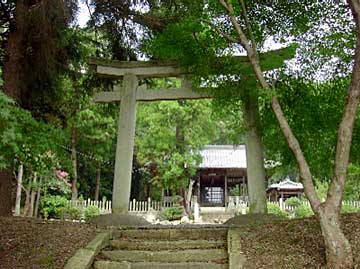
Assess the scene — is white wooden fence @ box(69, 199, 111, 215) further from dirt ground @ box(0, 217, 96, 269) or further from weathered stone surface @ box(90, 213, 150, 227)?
dirt ground @ box(0, 217, 96, 269)

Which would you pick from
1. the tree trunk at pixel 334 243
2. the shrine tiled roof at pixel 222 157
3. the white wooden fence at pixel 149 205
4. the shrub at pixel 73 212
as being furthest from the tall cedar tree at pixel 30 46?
the shrine tiled roof at pixel 222 157

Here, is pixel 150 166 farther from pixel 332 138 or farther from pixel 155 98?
pixel 332 138

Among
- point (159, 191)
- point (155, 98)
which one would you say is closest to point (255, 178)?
point (155, 98)

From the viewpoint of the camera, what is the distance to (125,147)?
7395 millimetres

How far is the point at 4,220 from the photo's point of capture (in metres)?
5.82

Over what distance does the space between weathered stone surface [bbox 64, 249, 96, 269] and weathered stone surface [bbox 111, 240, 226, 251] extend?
624 mm

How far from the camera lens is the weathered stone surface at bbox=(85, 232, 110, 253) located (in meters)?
4.71

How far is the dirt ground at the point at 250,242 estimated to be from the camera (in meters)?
4.12

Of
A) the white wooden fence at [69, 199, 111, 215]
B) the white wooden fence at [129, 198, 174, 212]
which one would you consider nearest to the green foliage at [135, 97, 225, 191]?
the white wooden fence at [129, 198, 174, 212]

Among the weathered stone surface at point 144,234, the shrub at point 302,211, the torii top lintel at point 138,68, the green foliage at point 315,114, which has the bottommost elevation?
the weathered stone surface at point 144,234

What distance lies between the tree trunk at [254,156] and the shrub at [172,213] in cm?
1153

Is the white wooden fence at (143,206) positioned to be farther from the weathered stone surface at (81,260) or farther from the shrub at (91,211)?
the weathered stone surface at (81,260)

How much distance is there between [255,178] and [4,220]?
161 inches

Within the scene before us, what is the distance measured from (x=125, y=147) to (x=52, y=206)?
30.6 feet
